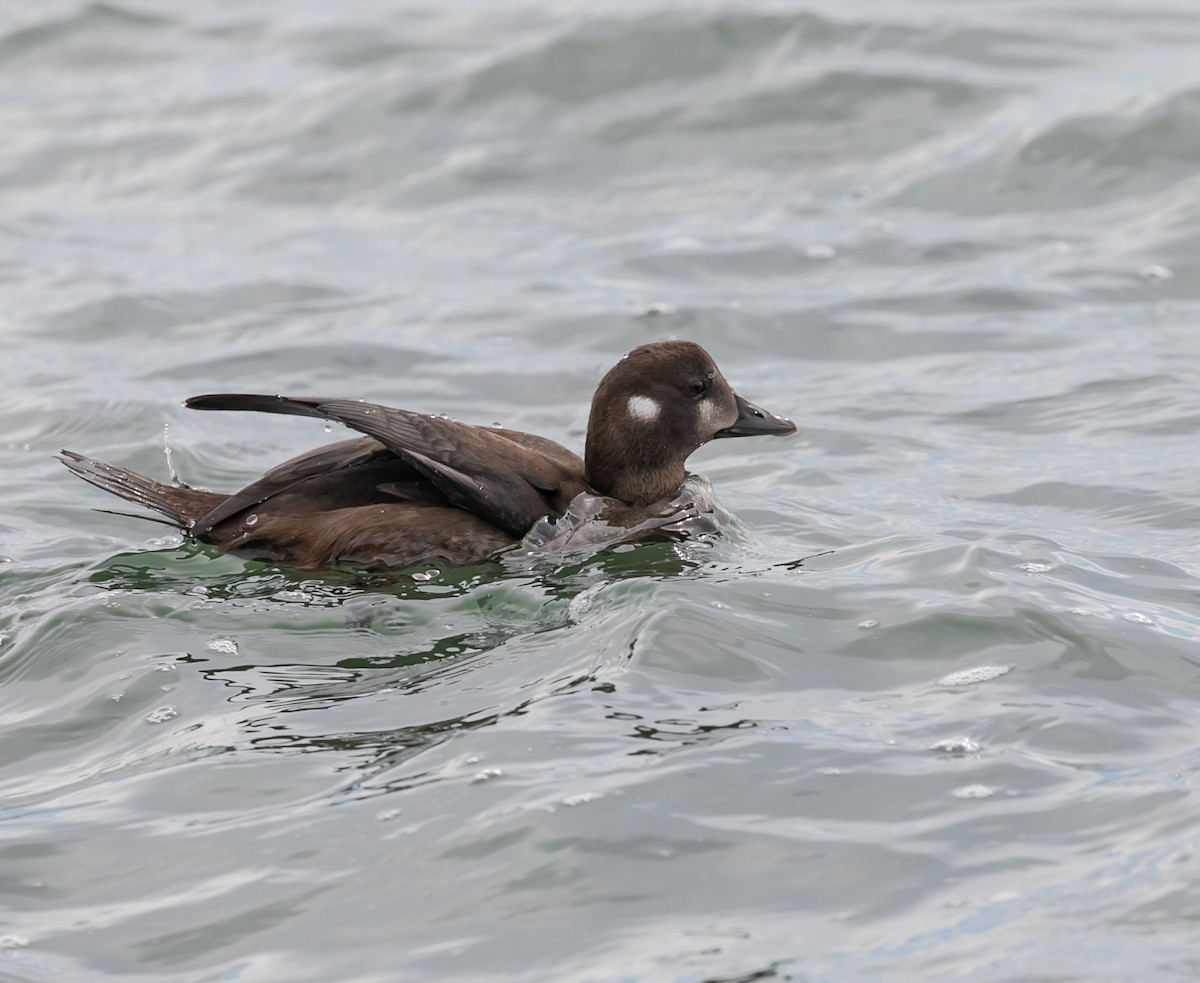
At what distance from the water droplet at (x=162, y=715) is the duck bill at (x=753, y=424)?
2.55 metres

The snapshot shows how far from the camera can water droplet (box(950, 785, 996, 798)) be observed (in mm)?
4363

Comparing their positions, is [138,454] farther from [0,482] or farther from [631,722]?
[631,722]

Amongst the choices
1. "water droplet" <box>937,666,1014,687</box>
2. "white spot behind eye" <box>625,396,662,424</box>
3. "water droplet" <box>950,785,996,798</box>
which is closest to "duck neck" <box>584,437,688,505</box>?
"white spot behind eye" <box>625,396,662,424</box>

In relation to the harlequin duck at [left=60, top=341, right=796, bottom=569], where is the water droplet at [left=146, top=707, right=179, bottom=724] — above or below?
below

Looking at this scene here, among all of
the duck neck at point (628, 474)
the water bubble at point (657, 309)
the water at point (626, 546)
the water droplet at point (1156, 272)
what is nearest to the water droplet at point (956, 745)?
the water at point (626, 546)

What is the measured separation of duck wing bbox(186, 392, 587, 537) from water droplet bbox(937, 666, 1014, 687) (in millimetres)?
1629

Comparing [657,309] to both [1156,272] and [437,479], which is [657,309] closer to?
[1156,272]

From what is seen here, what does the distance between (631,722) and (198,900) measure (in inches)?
51.8

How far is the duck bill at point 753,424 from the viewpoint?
672cm

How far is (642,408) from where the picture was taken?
6398 millimetres

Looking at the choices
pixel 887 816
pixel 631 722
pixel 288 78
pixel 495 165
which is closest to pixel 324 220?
pixel 495 165

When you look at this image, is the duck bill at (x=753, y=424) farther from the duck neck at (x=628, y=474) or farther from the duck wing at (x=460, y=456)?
the duck wing at (x=460, y=456)

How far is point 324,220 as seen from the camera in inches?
450

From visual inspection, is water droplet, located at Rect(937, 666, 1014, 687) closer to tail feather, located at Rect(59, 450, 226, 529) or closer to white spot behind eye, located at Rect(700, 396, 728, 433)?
white spot behind eye, located at Rect(700, 396, 728, 433)
